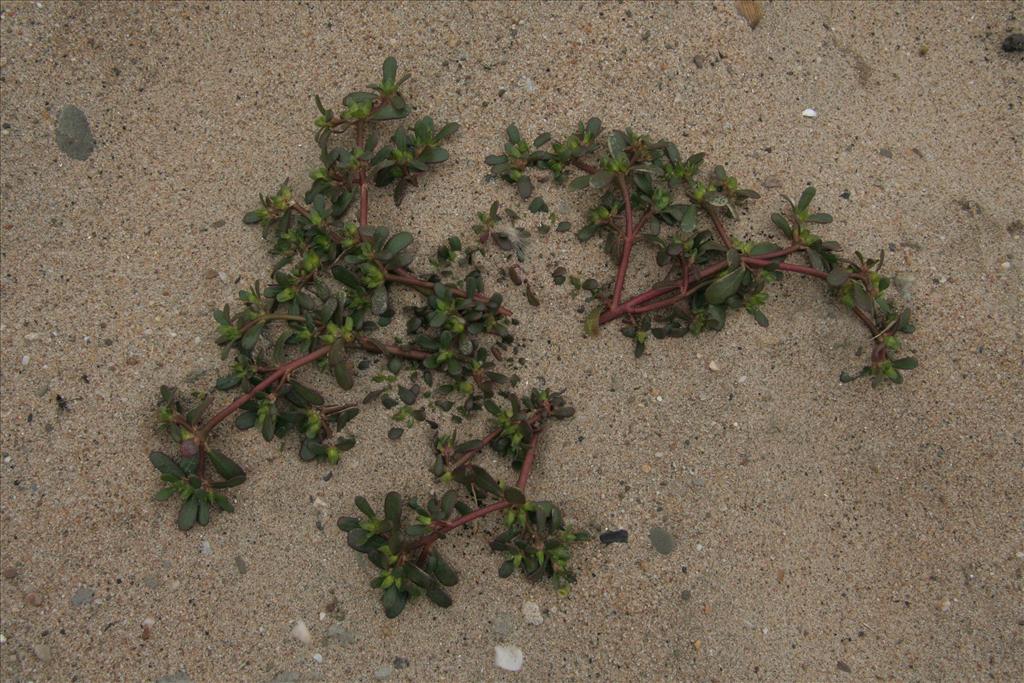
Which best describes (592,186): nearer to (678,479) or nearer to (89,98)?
(678,479)

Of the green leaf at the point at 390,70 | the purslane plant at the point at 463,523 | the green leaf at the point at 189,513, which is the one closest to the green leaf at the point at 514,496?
the purslane plant at the point at 463,523

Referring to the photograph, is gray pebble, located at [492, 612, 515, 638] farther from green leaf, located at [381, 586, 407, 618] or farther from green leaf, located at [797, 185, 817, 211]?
green leaf, located at [797, 185, 817, 211]

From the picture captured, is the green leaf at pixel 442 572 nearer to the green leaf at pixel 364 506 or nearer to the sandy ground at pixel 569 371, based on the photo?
the sandy ground at pixel 569 371

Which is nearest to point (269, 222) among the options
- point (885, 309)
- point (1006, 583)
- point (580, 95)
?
point (580, 95)

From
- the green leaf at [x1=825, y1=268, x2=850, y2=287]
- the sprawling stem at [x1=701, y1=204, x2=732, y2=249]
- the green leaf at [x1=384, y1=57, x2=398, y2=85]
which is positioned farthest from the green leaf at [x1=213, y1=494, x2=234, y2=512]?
the green leaf at [x1=825, y1=268, x2=850, y2=287]

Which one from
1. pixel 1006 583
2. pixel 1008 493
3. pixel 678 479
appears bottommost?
pixel 1006 583
